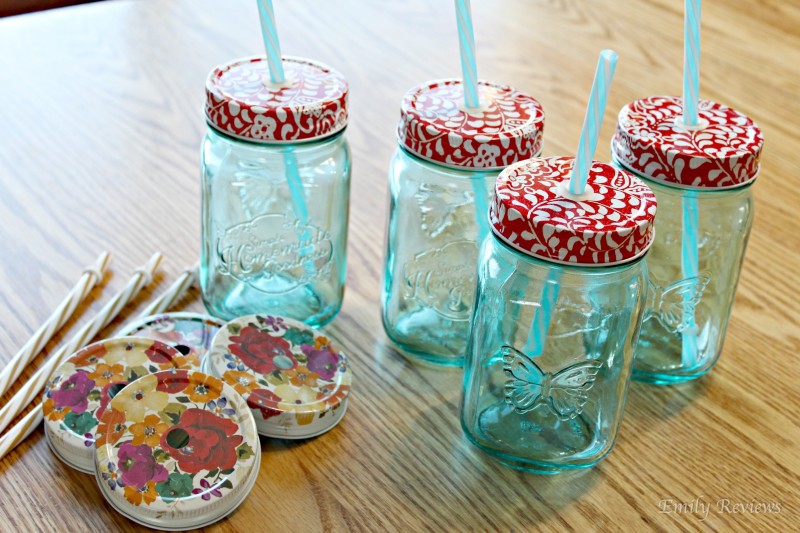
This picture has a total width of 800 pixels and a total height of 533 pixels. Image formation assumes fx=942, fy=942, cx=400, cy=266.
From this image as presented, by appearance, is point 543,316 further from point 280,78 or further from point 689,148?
point 280,78

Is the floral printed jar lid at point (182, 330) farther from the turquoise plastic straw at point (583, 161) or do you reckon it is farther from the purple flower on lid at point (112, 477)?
the turquoise plastic straw at point (583, 161)

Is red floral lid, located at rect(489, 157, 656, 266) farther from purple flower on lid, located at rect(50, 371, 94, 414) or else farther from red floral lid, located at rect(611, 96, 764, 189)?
purple flower on lid, located at rect(50, 371, 94, 414)

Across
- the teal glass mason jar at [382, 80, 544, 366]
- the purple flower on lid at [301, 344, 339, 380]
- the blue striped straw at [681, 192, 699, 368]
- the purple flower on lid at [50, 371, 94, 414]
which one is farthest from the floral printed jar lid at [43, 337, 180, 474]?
the blue striped straw at [681, 192, 699, 368]

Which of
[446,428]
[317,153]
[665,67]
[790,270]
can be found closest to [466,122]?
[317,153]

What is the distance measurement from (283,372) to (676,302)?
13.5 inches

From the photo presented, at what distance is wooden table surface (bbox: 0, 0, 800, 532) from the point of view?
707mm

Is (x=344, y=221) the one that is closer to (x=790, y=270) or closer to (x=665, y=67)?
(x=790, y=270)

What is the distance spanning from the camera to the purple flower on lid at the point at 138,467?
2.10 feet

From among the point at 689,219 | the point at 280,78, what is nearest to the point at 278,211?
the point at 280,78

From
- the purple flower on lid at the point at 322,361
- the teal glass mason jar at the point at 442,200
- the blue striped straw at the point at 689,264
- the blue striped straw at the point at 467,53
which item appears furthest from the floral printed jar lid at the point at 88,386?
the blue striped straw at the point at 689,264

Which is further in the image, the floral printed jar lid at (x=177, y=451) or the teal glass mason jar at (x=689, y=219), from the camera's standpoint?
the teal glass mason jar at (x=689, y=219)

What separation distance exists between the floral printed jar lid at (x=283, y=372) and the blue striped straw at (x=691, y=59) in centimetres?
35

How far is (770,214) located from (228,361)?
665 mm

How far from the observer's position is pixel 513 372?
0.72m
